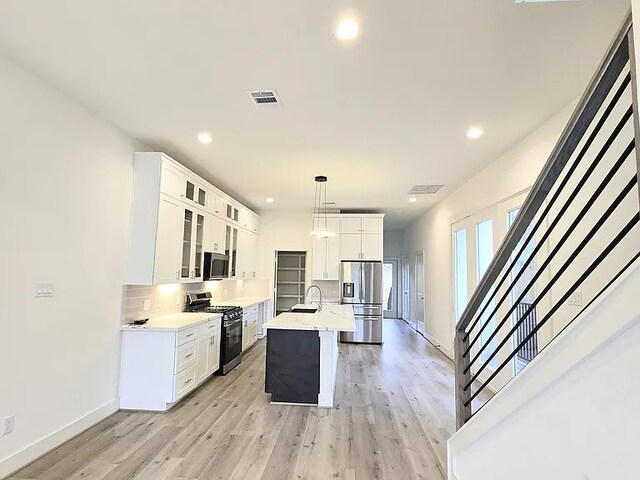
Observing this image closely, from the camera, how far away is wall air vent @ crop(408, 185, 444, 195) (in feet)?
19.5

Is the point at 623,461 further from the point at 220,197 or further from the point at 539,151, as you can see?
the point at 220,197

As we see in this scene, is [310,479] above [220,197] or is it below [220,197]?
below

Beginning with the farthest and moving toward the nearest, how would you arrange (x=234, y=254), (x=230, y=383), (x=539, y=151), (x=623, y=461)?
(x=234, y=254), (x=230, y=383), (x=539, y=151), (x=623, y=461)

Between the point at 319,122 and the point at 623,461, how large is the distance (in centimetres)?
315

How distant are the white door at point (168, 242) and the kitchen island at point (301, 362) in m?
1.26

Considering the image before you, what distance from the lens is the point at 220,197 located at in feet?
18.9

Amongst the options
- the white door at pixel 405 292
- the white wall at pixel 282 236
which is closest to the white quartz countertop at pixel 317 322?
the white wall at pixel 282 236

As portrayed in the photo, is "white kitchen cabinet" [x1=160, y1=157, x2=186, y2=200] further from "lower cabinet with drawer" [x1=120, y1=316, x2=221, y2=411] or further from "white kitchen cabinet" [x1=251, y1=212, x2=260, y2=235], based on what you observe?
"white kitchen cabinet" [x1=251, y1=212, x2=260, y2=235]

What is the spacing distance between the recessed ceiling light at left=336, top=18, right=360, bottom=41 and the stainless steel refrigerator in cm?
572

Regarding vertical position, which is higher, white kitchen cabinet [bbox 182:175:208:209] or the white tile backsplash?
white kitchen cabinet [bbox 182:175:208:209]

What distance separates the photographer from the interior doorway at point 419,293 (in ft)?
29.2

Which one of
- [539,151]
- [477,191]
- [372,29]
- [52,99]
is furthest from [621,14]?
[52,99]

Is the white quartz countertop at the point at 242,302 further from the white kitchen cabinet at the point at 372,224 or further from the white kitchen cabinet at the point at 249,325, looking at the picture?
the white kitchen cabinet at the point at 372,224

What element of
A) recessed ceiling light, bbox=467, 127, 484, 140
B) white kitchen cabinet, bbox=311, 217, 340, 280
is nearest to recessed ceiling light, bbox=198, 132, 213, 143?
recessed ceiling light, bbox=467, 127, 484, 140
